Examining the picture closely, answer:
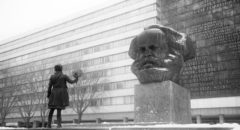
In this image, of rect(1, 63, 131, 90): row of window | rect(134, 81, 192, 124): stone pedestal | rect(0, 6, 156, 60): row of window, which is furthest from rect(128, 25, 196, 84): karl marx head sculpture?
rect(0, 6, 156, 60): row of window

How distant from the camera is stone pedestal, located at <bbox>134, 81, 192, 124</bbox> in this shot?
824 cm

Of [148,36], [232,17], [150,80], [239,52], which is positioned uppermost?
[232,17]

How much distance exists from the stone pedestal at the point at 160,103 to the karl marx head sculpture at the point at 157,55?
35 centimetres

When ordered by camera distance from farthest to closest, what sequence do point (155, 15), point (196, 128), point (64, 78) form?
point (155, 15), point (64, 78), point (196, 128)

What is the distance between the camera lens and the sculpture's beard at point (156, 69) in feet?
28.9

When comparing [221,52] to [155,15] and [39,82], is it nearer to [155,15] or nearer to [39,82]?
[155,15]

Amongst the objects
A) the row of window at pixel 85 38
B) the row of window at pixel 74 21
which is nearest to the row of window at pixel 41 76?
the row of window at pixel 85 38

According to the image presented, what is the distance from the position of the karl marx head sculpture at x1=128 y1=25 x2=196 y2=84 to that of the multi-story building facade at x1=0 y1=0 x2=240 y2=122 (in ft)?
96.7

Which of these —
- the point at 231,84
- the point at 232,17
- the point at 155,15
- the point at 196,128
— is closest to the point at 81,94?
the point at 155,15

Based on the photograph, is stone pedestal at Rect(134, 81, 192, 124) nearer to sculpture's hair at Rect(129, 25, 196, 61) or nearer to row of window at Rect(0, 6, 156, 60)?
sculpture's hair at Rect(129, 25, 196, 61)

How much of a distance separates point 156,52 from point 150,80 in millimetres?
1034

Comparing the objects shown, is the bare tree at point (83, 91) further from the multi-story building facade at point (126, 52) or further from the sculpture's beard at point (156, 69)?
the sculpture's beard at point (156, 69)

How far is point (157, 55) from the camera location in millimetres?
9062

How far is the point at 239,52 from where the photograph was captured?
1446 inches
